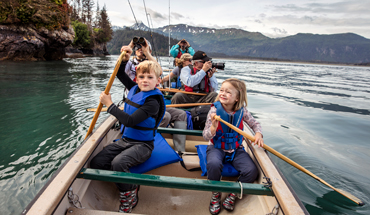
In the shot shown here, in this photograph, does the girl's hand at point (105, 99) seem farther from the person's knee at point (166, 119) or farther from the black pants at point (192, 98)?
the black pants at point (192, 98)

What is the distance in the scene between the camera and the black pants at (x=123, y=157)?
1.88 m

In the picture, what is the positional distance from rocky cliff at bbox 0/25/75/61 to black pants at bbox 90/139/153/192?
22.8 meters

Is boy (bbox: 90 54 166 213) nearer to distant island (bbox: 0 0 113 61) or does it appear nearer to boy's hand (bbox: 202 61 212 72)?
boy's hand (bbox: 202 61 212 72)

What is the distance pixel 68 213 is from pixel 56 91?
7978mm

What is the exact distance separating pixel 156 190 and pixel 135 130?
765 mm

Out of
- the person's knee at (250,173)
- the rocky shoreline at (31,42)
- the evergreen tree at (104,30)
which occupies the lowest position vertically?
the person's knee at (250,173)

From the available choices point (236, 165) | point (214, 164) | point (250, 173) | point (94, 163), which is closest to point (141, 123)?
point (94, 163)

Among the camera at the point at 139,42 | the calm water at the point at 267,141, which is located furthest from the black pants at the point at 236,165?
the camera at the point at 139,42

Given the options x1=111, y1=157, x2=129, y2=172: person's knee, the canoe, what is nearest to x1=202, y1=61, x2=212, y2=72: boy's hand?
the canoe

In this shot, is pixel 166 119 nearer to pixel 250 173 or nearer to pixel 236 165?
pixel 236 165

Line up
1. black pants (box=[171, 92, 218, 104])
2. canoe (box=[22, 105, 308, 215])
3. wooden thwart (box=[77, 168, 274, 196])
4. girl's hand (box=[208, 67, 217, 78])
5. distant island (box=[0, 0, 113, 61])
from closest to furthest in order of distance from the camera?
canoe (box=[22, 105, 308, 215])
wooden thwart (box=[77, 168, 274, 196])
girl's hand (box=[208, 67, 217, 78])
black pants (box=[171, 92, 218, 104])
distant island (box=[0, 0, 113, 61])

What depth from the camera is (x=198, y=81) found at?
420cm

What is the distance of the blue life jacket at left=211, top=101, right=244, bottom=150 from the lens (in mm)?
2252

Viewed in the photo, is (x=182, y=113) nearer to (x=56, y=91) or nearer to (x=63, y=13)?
(x=56, y=91)
